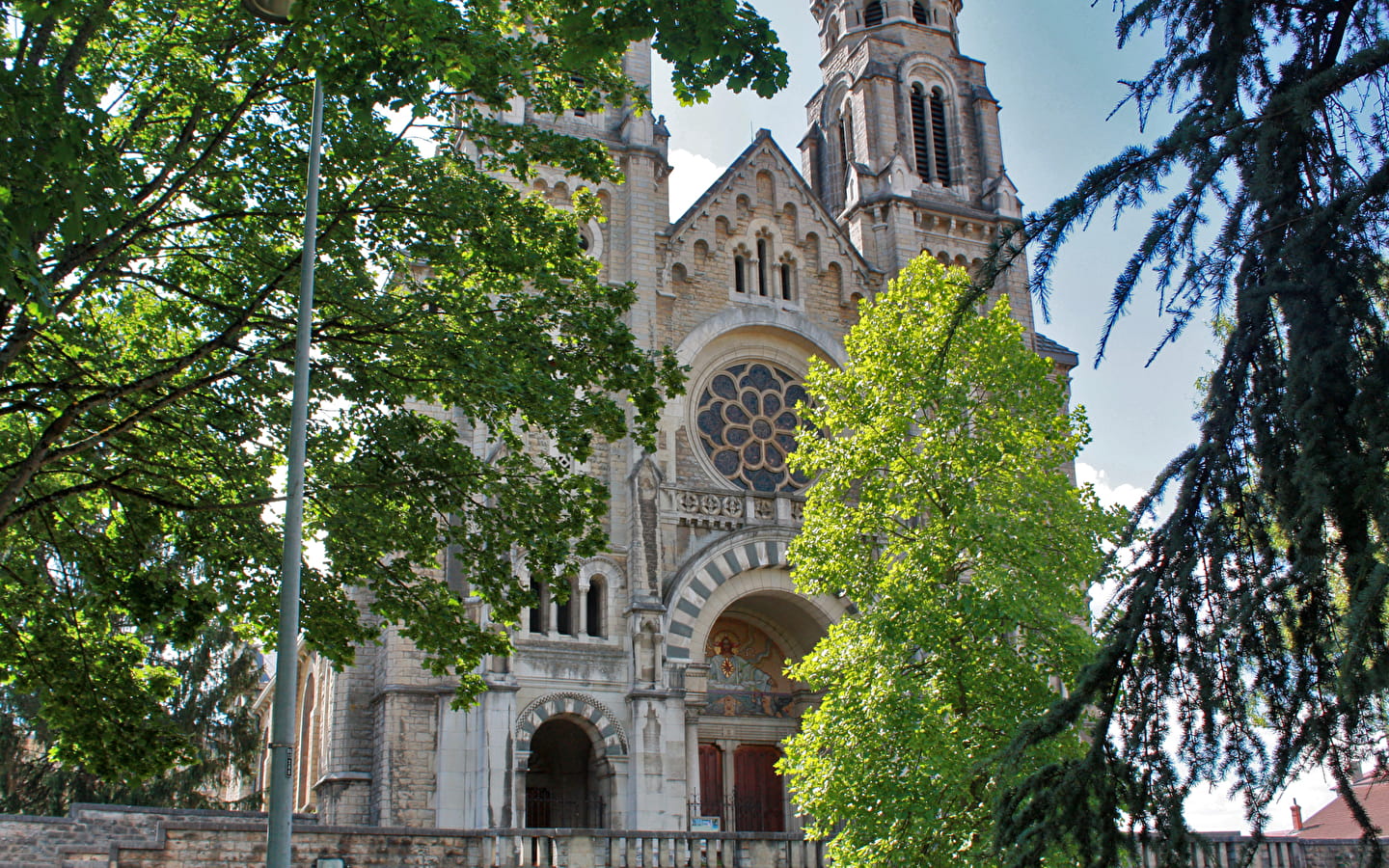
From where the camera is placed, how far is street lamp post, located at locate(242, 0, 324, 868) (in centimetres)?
987

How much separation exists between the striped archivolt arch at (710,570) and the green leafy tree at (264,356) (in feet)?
32.0

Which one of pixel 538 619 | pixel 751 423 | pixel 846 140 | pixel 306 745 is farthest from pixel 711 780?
pixel 846 140

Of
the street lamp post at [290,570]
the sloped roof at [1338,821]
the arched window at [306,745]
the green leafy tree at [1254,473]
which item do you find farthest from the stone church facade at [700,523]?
the green leafy tree at [1254,473]

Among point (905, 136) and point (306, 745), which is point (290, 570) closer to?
point (306, 745)

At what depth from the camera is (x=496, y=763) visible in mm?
21703

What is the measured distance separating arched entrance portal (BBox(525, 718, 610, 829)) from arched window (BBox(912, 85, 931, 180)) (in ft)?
58.8

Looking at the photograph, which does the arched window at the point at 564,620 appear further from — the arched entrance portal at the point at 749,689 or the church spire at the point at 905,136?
the church spire at the point at 905,136

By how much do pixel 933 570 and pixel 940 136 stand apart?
20108 mm

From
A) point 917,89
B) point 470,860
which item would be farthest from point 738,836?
point 917,89

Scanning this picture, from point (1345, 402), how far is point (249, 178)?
35.6 ft

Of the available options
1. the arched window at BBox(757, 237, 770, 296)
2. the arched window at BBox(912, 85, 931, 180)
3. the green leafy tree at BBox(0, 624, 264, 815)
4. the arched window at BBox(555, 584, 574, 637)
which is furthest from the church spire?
the green leafy tree at BBox(0, 624, 264, 815)

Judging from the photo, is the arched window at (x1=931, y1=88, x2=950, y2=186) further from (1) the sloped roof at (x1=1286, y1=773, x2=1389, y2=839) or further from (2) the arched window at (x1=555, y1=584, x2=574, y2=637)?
(1) the sloped roof at (x1=1286, y1=773, x2=1389, y2=839)

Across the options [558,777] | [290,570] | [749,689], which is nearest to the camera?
[290,570]

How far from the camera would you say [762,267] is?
29.5 m
